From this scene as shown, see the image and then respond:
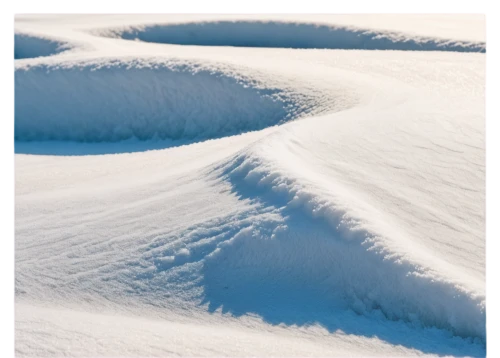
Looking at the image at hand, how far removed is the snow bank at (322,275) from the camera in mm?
2355

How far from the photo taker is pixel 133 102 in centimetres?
604

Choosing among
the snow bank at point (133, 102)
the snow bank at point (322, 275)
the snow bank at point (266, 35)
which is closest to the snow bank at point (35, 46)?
the snow bank at point (266, 35)

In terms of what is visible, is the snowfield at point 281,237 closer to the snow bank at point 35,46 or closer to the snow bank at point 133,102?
the snow bank at point 133,102

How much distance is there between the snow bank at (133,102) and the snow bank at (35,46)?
128 cm

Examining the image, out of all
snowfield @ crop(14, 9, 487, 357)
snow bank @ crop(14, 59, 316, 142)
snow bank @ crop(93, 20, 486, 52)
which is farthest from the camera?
snow bank @ crop(93, 20, 486, 52)

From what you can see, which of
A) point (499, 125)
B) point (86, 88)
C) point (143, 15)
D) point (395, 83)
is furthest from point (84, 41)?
point (499, 125)

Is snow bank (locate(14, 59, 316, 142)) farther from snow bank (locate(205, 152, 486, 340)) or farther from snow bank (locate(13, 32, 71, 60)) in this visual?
snow bank (locate(205, 152, 486, 340))

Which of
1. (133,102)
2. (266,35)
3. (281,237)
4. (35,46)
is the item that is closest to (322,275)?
(281,237)

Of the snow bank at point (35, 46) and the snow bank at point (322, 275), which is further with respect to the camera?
the snow bank at point (35, 46)

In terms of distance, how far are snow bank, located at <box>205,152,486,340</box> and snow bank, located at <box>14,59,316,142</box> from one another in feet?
9.13

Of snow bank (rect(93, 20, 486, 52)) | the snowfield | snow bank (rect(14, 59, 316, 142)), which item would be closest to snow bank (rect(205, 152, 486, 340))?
the snowfield

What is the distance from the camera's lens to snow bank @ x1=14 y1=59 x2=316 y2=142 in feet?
18.4

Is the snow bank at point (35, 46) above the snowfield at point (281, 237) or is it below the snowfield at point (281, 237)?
above

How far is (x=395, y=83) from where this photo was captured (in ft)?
17.5
